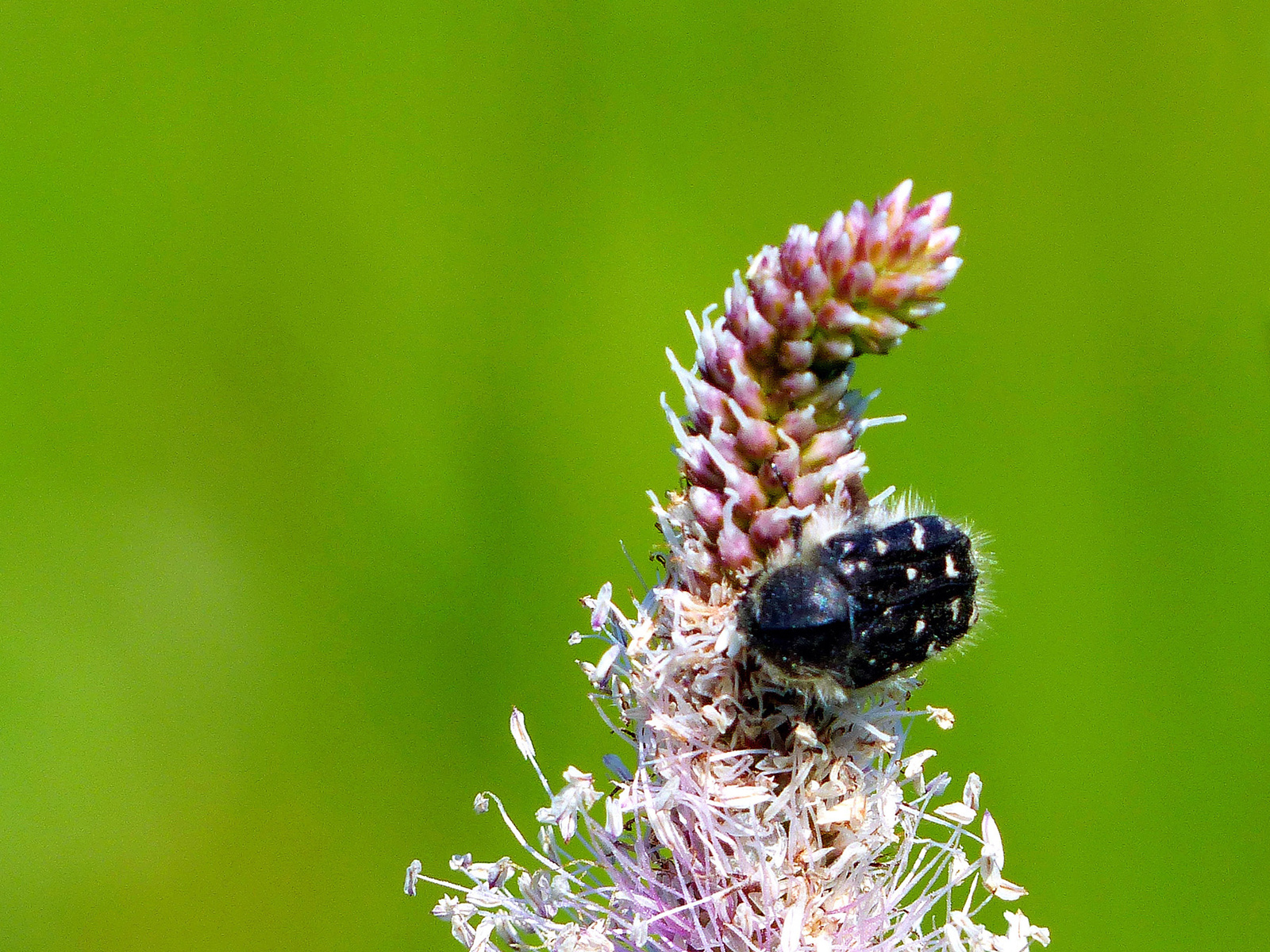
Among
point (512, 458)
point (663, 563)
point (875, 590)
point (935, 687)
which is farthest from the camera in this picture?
point (512, 458)

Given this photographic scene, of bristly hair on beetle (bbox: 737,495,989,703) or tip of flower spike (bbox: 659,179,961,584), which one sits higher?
tip of flower spike (bbox: 659,179,961,584)

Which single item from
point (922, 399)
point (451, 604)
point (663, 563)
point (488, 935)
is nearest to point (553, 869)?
point (488, 935)

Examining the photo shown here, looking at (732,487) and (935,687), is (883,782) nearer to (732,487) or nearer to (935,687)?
(732,487)

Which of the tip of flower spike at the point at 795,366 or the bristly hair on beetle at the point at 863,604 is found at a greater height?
the tip of flower spike at the point at 795,366
